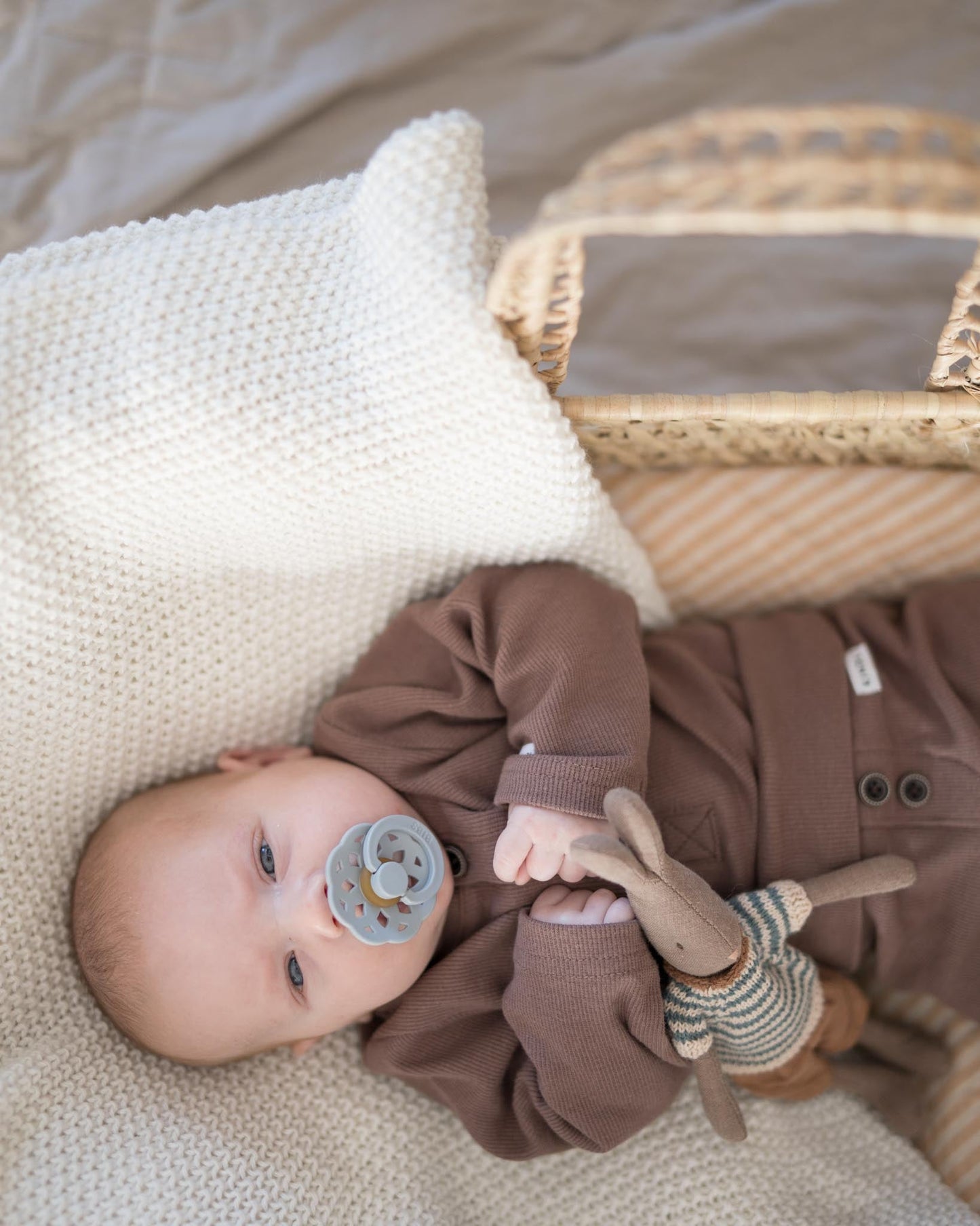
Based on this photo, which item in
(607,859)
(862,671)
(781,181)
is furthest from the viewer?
(862,671)

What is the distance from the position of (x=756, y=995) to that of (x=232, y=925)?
549mm

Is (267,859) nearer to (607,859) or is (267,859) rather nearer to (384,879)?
(384,879)

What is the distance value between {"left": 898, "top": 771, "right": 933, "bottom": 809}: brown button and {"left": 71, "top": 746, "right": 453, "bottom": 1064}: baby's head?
534mm

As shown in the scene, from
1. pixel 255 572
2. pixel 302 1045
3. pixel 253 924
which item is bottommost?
pixel 302 1045

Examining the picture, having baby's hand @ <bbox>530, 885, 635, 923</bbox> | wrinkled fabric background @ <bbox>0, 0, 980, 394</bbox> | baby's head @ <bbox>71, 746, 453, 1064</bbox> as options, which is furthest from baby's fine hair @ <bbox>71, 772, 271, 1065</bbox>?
wrinkled fabric background @ <bbox>0, 0, 980, 394</bbox>

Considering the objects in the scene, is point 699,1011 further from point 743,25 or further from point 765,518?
point 743,25

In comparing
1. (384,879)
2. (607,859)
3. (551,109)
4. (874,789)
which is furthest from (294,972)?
(551,109)

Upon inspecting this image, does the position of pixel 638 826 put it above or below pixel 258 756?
above

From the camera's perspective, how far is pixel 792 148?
2.26 feet

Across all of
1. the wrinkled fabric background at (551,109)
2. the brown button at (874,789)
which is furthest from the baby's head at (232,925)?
the wrinkled fabric background at (551,109)

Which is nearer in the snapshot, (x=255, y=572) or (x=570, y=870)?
(x=570, y=870)

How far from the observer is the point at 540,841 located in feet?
3.35

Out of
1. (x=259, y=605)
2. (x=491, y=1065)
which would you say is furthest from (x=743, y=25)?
(x=491, y=1065)

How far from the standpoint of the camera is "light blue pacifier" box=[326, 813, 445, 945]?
1012mm
